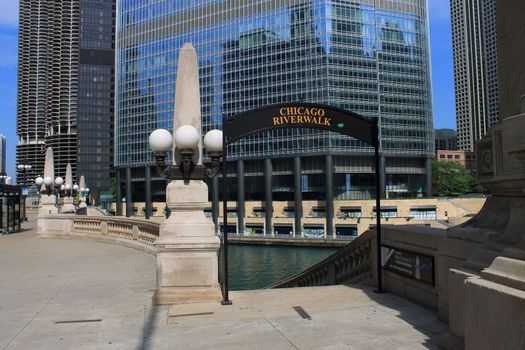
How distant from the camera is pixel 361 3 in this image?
96.1 meters

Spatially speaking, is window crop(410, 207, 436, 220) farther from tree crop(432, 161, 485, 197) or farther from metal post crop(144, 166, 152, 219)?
metal post crop(144, 166, 152, 219)

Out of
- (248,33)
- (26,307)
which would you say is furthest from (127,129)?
(26,307)

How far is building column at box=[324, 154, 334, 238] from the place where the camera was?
77.0 m

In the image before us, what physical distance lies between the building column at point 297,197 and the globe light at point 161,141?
7070 centimetres

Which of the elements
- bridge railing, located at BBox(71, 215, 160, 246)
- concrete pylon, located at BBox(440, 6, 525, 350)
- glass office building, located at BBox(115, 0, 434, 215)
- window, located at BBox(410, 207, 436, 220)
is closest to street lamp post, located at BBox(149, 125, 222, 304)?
concrete pylon, located at BBox(440, 6, 525, 350)

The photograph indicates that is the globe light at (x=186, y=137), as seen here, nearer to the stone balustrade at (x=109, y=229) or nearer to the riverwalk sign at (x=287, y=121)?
the riverwalk sign at (x=287, y=121)

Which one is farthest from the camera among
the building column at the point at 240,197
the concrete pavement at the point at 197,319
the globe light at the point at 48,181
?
the building column at the point at 240,197

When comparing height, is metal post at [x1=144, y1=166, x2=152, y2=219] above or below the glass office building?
below

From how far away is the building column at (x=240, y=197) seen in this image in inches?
3479

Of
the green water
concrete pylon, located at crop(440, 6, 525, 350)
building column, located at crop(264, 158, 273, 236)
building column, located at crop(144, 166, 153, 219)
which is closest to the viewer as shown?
concrete pylon, located at crop(440, 6, 525, 350)

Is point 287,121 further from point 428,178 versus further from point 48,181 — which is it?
point 428,178

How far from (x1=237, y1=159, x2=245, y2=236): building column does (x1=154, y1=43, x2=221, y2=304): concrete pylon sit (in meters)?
76.5

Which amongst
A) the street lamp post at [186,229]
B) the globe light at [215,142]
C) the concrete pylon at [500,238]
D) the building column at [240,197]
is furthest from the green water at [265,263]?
the concrete pylon at [500,238]

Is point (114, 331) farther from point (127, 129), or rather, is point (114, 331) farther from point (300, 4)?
point (127, 129)
